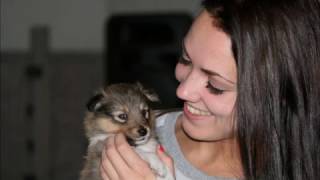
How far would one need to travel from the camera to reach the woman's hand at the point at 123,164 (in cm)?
192

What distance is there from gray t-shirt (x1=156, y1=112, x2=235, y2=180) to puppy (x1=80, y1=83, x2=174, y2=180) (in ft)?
0.25

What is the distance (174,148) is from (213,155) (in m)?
0.15

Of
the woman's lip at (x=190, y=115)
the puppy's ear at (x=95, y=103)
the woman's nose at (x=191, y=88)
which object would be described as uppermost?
the woman's nose at (x=191, y=88)

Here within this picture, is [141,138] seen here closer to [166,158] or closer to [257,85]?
[166,158]

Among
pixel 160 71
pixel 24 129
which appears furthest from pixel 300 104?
pixel 24 129

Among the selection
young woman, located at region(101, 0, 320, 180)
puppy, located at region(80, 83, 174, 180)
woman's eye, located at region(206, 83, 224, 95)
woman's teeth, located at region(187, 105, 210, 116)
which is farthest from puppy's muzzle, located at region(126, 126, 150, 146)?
woman's eye, located at region(206, 83, 224, 95)

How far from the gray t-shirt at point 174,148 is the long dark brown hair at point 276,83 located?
252 millimetres

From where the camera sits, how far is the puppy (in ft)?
6.66

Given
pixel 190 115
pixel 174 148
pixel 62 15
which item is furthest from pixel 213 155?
pixel 62 15

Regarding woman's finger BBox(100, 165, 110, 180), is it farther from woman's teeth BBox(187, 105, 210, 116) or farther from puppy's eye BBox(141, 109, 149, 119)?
woman's teeth BBox(187, 105, 210, 116)

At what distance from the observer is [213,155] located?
2121mm

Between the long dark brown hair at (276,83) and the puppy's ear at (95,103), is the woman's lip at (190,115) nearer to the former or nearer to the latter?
the long dark brown hair at (276,83)

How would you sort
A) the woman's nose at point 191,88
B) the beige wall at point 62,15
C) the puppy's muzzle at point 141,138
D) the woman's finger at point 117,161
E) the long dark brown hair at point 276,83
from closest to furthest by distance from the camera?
the long dark brown hair at point 276,83, the woman's nose at point 191,88, the woman's finger at point 117,161, the puppy's muzzle at point 141,138, the beige wall at point 62,15

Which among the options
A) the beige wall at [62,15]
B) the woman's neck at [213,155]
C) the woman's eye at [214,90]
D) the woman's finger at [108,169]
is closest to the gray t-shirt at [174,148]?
the woman's neck at [213,155]
